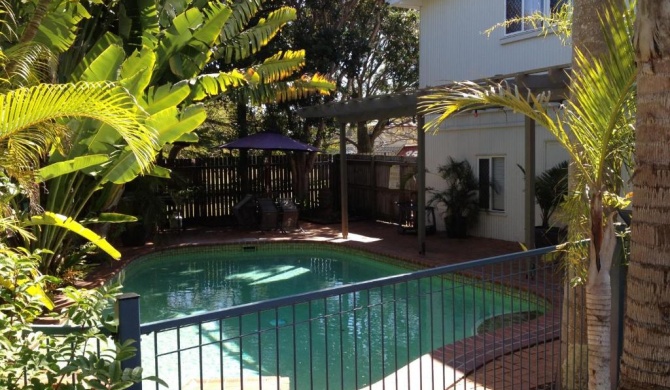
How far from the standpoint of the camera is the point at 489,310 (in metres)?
9.30

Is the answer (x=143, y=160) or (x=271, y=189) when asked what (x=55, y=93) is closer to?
(x=143, y=160)

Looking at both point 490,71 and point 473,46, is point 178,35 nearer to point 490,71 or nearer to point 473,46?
point 490,71

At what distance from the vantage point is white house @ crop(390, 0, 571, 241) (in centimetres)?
1290

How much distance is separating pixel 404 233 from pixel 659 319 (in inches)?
508

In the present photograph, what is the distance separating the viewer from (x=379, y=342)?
7902 mm

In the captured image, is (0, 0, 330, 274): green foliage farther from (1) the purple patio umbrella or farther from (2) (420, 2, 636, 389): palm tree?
(2) (420, 2, 636, 389): palm tree

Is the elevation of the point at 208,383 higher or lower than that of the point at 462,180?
lower

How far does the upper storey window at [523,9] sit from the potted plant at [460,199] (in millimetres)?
3321

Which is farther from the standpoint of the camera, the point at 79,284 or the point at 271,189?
the point at 271,189

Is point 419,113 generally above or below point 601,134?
above

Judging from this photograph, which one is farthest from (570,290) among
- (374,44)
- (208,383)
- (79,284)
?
(374,44)

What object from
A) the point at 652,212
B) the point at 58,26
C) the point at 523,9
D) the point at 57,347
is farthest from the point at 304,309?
the point at 523,9

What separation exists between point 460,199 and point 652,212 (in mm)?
11953

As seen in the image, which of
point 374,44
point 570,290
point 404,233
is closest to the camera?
point 570,290
